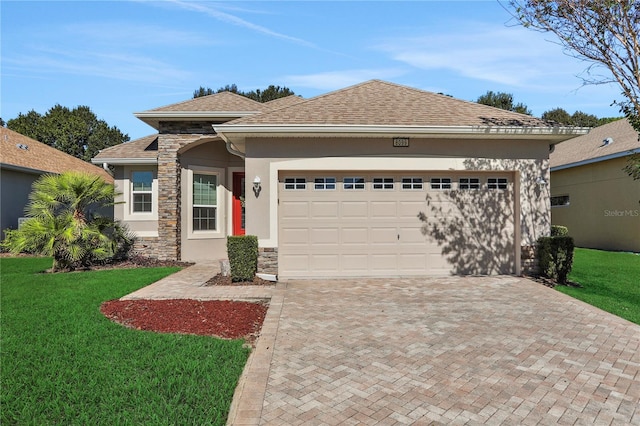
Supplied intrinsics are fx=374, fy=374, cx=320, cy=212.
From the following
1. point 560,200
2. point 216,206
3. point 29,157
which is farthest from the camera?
point 560,200

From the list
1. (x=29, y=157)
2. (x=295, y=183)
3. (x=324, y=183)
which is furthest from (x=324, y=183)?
(x=29, y=157)

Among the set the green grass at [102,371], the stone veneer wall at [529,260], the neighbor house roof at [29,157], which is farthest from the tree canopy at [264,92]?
the green grass at [102,371]

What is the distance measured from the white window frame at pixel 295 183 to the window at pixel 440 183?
321 cm

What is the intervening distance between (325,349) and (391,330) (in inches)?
45.8

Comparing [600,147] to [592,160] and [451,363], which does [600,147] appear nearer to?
[592,160]

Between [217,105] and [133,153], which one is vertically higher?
[217,105]

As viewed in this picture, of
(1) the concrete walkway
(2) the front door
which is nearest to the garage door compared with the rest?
(1) the concrete walkway

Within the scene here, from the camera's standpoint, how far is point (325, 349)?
453 centimetres

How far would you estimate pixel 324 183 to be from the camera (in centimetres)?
923

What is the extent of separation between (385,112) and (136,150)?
9007mm

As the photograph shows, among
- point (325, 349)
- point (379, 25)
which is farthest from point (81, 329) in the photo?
point (379, 25)

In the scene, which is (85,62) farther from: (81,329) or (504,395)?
(504,395)

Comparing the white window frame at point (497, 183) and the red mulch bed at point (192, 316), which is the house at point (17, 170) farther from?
the white window frame at point (497, 183)

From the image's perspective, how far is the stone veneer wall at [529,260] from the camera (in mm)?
9242
